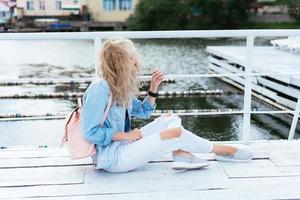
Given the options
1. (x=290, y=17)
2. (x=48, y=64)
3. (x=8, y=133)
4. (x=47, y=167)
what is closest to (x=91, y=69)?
(x=48, y=64)

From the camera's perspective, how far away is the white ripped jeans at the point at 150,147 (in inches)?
97.3

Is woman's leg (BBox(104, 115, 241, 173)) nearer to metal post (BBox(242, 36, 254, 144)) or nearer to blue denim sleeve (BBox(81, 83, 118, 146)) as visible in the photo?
blue denim sleeve (BBox(81, 83, 118, 146))

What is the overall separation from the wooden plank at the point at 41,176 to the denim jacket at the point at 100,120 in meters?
0.16

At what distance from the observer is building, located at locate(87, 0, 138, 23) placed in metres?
47.1

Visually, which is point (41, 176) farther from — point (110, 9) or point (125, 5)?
point (110, 9)

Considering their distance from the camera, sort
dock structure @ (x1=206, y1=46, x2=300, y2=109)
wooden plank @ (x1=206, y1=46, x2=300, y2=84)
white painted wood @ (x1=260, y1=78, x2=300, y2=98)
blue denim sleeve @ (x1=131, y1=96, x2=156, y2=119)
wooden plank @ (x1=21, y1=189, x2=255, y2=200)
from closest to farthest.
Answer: wooden plank @ (x1=21, y1=189, x2=255, y2=200) < blue denim sleeve @ (x1=131, y1=96, x2=156, y2=119) < white painted wood @ (x1=260, y1=78, x2=300, y2=98) < dock structure @ (x1=206, y1=46, x2=300, y2=109) < wooden plank @ (x1=206, y1=46, x2=300, y2=84)

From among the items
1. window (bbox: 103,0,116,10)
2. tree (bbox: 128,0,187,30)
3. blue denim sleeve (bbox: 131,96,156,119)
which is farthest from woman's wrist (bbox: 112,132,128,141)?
window (bbox: 103,0,116,10)

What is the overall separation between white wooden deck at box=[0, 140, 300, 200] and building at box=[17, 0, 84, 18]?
45.1 m

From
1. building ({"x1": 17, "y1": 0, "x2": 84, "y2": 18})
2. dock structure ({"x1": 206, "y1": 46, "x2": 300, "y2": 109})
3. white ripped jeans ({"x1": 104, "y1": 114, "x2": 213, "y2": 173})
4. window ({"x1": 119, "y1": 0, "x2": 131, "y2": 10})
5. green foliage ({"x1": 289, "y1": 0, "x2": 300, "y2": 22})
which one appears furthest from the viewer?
window ({"x1": 119, "y1": 0, "x2": 131, "y2": 10})

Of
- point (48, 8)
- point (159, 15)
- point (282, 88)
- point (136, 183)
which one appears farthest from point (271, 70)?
point (48, 8)

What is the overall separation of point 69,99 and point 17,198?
438 inches

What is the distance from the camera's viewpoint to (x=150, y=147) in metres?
2.47

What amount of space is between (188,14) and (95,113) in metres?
41.8

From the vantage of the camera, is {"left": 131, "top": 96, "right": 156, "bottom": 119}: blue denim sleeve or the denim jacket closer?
the denim jacket
